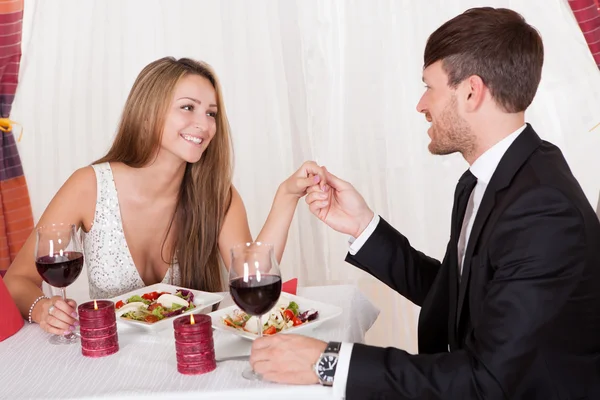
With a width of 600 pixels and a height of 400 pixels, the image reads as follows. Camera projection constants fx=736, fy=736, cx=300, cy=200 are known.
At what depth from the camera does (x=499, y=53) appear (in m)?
1.69

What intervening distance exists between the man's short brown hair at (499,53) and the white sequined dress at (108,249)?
131 centimetres

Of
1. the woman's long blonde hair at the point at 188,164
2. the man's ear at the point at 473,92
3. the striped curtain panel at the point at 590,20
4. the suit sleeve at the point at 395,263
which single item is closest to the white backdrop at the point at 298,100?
the striped curtain panel at the point at 590,20

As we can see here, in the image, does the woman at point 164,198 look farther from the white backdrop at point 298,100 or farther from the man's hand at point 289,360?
the white backdrop at point 298,100

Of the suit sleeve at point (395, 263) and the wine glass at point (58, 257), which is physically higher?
the wine glass at point (58, 257)

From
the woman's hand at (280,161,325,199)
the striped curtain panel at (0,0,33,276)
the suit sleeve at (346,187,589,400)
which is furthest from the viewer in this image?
the striped curtain panel at (0,0,33,276)

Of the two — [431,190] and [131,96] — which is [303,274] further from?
[131,96]

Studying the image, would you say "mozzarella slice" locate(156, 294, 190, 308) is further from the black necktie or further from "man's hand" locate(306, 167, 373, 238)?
the black necktie

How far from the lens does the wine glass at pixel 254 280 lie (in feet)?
4.75

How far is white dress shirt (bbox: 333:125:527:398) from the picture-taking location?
141 centimetres

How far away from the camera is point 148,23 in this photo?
13.2 ft

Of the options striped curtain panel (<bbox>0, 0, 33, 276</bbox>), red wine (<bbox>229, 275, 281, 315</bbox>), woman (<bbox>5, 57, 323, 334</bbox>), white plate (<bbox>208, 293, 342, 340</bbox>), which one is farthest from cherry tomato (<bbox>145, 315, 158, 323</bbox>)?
striped curtain panel (<bbox>0, 0, 33, 276</bbox>)

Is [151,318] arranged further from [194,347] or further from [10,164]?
[10,164]

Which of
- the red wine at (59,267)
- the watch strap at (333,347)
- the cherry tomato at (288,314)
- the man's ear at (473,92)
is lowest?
the watch strap at (333,347)

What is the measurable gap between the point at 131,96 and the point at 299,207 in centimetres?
156
